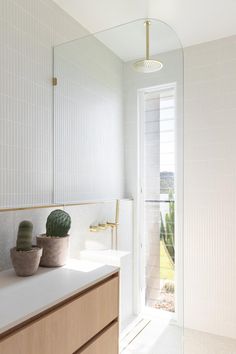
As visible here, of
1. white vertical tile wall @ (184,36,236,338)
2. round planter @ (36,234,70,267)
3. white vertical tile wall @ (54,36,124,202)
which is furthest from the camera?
white vertical tile wall @ (184,36,236,338)

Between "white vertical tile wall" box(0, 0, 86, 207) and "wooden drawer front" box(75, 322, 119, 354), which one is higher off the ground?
"white vertical tile wall" box(0, 0, 86, 207)

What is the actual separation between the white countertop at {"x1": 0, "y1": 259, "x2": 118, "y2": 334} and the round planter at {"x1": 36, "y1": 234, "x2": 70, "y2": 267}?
4 cm

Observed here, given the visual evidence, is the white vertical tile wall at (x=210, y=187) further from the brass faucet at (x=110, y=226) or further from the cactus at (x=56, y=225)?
the cactus at (x=56, y=225)

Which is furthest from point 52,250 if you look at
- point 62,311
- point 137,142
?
point 137,142

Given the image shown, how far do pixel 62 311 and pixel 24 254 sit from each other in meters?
0.35

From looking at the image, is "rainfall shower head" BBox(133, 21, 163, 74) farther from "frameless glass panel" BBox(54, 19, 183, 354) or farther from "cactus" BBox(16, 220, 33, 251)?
"cactus" BBox(16, 220, 33, 251)

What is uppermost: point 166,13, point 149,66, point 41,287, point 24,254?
point 166,13

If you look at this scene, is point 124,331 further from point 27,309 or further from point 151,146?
point 151,146

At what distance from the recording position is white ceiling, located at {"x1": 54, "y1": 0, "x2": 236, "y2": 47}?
1.98 m

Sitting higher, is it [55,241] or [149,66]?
[149,66]

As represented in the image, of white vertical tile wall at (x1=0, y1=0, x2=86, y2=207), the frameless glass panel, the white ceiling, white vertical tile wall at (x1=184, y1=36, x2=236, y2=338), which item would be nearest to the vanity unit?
the frameless glass panel

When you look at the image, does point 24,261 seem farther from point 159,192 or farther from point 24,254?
point 159,192

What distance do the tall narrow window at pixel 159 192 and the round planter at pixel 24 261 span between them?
0.71 metres

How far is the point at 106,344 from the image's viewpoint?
1.46 m
